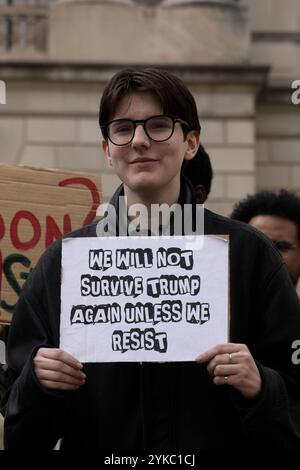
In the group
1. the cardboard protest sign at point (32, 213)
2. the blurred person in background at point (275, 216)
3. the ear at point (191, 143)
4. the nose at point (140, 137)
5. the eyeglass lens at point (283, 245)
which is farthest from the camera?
the blurred person in background at point (275, 216)

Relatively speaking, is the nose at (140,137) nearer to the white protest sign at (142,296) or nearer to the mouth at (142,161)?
the mouth at (142,161)

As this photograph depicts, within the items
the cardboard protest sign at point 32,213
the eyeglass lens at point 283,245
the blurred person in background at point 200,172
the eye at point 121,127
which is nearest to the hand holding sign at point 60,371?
the eye at point 121,127

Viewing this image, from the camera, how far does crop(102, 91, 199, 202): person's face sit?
11.1ft

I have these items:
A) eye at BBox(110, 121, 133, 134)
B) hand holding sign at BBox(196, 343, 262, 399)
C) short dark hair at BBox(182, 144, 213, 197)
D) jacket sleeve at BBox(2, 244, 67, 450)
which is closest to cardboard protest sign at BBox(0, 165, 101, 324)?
short dark hair at BBox(182, 144, 213, 197)

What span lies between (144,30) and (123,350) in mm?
12844

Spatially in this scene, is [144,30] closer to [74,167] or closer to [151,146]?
[74,167]

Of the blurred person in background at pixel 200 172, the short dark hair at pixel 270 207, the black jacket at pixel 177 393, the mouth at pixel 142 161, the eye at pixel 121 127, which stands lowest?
the black jacket at pixel 177 393

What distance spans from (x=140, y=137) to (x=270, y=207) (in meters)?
2.27

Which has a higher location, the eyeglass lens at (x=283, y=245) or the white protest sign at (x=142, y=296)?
the eyeglass lens at (x=283, y=245)

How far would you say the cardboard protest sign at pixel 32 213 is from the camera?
15.1 ft

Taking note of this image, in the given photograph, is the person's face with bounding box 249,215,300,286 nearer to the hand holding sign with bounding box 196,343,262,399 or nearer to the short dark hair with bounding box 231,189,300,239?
the short dark hair with bounding box 231,189,300,239

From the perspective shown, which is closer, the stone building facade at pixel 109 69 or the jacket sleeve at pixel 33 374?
the jacket sleeve at pixel 33 374

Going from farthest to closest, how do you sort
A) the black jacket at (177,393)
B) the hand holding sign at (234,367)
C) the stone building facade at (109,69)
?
the stone building facade at (109,69)
the black jacket at (177,393)
the hand holding sign at (234,367)

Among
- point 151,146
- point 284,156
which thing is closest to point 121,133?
point 151,146
